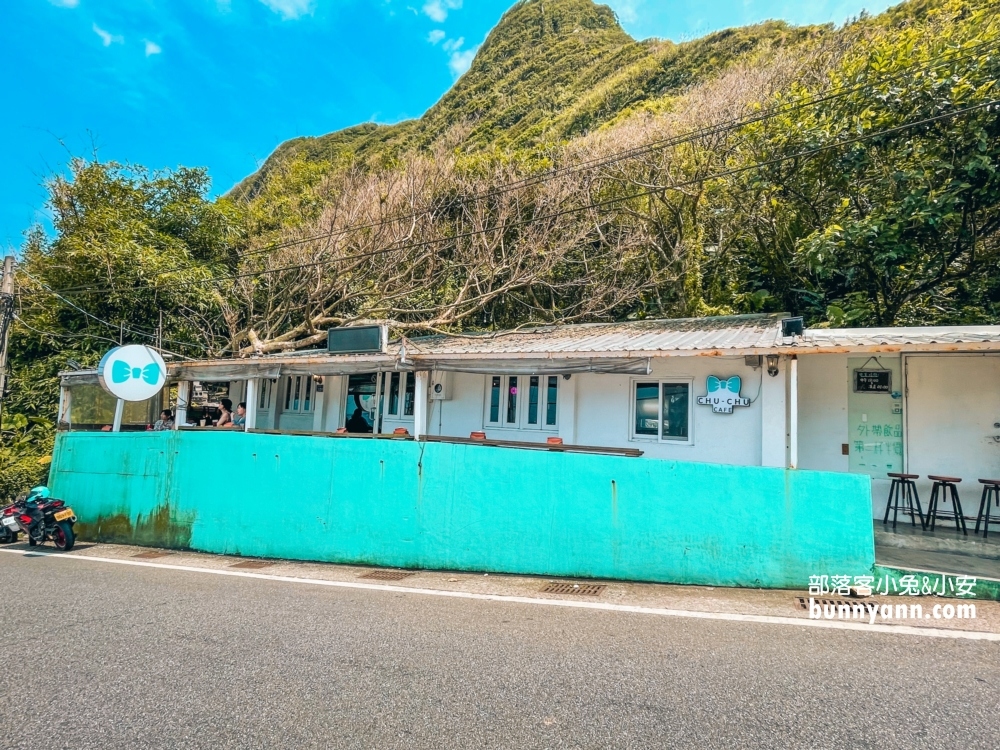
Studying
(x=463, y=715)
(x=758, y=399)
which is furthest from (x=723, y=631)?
(x=758, y=399)

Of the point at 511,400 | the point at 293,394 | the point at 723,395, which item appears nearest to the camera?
the point at 723,395


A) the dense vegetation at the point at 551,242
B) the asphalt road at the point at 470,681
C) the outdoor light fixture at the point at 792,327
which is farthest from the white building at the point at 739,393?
the dense vegetation at the point at 551,242

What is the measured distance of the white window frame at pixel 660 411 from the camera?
9102mm

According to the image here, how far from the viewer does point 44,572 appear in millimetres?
7602

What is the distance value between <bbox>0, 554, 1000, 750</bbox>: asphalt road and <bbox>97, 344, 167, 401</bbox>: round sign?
5040 mm

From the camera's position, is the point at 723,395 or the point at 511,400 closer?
the point at 723,395

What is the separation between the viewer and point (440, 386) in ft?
38.6

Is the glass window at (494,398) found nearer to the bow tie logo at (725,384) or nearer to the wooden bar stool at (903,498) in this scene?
the bow tie logo at (725,384)

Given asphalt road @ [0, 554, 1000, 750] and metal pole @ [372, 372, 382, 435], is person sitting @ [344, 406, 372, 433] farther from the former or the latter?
A: asphalt road @ [0, 554, 1000, 750]

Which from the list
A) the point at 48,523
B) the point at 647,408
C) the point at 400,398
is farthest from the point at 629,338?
the point at 48,523

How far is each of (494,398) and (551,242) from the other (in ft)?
28.9

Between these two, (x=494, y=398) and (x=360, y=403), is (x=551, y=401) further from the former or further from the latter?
(x=360, y=403)

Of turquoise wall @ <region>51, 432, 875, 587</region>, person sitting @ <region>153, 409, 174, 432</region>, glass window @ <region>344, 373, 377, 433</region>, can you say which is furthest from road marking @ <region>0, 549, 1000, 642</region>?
person sitting @ <region>153, 409, 174, 432</region>

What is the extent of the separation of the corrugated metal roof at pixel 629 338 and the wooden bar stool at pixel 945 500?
2726 mm
